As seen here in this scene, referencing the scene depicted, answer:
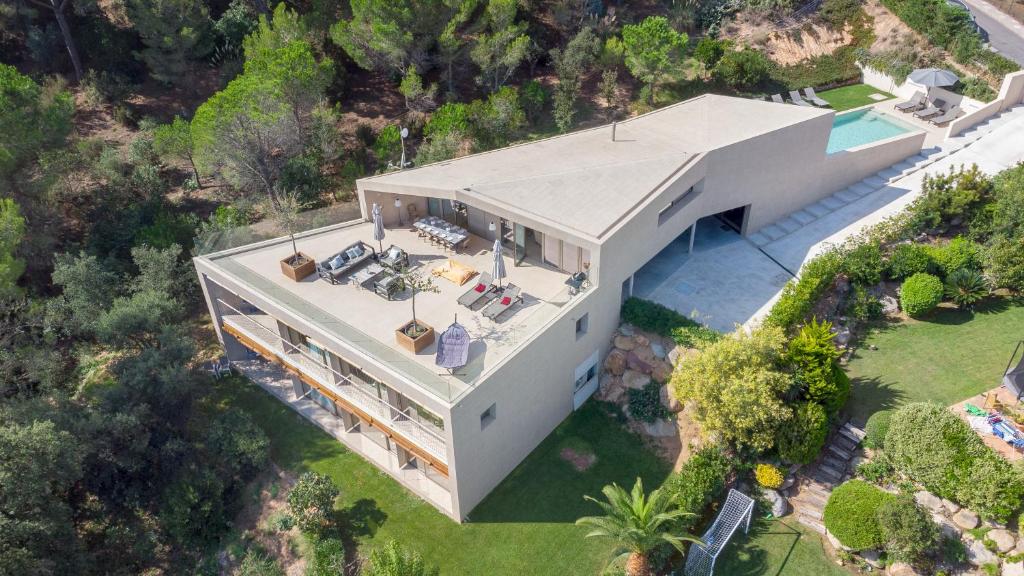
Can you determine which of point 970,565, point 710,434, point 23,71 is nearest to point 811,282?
point 710,434

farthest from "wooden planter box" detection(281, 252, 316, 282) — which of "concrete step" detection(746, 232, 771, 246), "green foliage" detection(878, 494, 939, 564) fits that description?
"green foliage" detection(878, 494, 939, 564)

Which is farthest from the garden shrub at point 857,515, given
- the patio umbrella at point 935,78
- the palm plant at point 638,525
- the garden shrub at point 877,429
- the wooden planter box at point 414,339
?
the patio umbrella at point 935,78

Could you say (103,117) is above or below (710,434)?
above

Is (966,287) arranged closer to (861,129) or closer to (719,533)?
(861,129)

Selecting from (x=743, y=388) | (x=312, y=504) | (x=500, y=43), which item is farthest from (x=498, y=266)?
(x=500, y=43)

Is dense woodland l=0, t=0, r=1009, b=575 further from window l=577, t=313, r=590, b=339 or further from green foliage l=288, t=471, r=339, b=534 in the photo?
window l=577, t=313, r=590, b=339

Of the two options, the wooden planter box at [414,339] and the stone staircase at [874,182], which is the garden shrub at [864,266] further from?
the wooden planter box at [414,339]

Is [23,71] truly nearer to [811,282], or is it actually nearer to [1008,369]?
[811,282]
